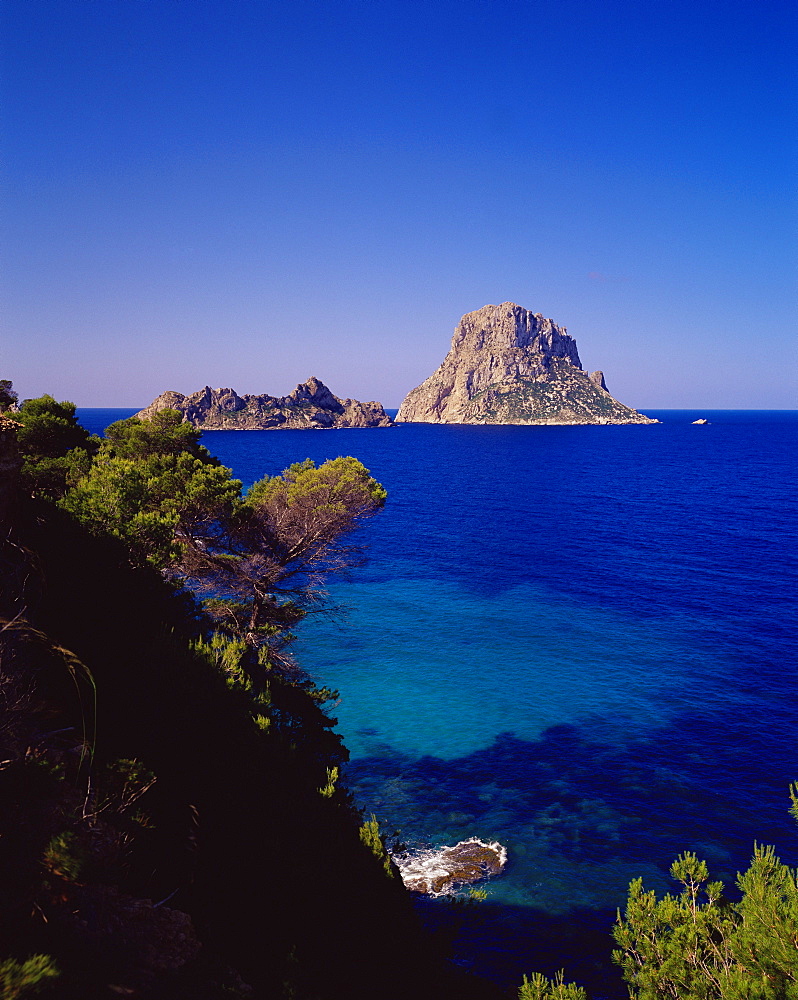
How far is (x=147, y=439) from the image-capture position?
27156mm

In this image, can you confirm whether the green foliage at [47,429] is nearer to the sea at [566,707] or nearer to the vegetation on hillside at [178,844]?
the vegetation on hillside at [178,844]

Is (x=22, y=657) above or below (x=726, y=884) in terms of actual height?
above

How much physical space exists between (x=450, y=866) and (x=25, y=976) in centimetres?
1641

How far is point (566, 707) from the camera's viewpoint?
29.0 meters

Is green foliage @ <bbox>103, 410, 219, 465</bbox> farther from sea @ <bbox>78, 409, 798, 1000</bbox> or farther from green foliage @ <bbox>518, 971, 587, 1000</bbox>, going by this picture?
green foliage @ <bbox>518, 971, 587, 1000</bbox>

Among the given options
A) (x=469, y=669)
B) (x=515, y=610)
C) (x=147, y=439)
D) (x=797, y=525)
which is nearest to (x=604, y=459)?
(x=797, y=525)

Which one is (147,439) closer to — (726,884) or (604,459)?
(726,884)

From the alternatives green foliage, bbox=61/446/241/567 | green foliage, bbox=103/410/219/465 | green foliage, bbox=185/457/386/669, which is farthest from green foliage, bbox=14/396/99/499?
green foliage, bbox=185/457/386/669

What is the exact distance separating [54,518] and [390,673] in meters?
21.1

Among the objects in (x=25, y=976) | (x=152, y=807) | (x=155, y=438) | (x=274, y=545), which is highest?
(x=155, y=438)

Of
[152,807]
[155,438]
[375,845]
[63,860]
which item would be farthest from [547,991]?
[155,438]

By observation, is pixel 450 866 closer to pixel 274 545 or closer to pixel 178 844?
pixel 178 844

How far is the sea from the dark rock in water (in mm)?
347

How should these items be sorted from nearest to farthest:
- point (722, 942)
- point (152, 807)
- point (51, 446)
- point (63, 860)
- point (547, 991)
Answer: point (63, 860) → point (152, 807) → point (722, 942) → point (547, 991) → point (51, 446)
